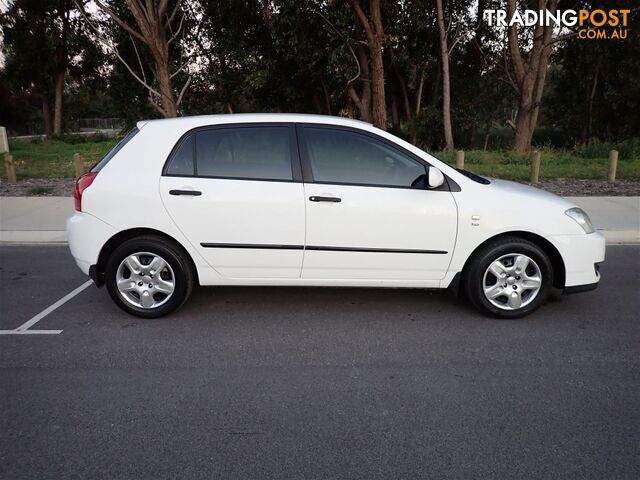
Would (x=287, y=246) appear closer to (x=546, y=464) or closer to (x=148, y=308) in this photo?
(x=148, y=308)

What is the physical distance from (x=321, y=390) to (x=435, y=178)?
6.61 ft

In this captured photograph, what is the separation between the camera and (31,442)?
2.93 metres

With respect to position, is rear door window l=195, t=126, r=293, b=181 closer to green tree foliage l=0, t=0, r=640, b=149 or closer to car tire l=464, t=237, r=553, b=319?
car tire l=464, t=237, r=553, b=319

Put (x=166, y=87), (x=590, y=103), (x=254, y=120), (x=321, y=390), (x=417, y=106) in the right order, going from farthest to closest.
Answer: (x=590, y=103), (x=417, y=106), (x=166, y=87), (x=254, y=120), (x=321, y=390)

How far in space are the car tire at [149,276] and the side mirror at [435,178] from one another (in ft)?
7.28

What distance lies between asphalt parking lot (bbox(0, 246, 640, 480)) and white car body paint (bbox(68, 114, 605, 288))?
0.47 meters

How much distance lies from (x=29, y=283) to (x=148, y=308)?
2020 millimetres

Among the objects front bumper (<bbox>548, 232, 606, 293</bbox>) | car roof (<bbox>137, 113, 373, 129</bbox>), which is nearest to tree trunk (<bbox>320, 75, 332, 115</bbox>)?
car roof (<bbox>137, 113, 373, 129</bbox>)

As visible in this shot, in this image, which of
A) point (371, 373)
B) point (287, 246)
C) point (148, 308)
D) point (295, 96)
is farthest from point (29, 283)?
point (295, 96)

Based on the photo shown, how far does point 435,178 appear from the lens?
4445 millimetres

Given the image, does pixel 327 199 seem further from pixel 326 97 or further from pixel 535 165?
pixel 326 97

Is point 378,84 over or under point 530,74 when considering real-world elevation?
under

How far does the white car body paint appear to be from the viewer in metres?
4.53

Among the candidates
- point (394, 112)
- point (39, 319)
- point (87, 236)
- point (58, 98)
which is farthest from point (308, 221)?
point (58, 98)
